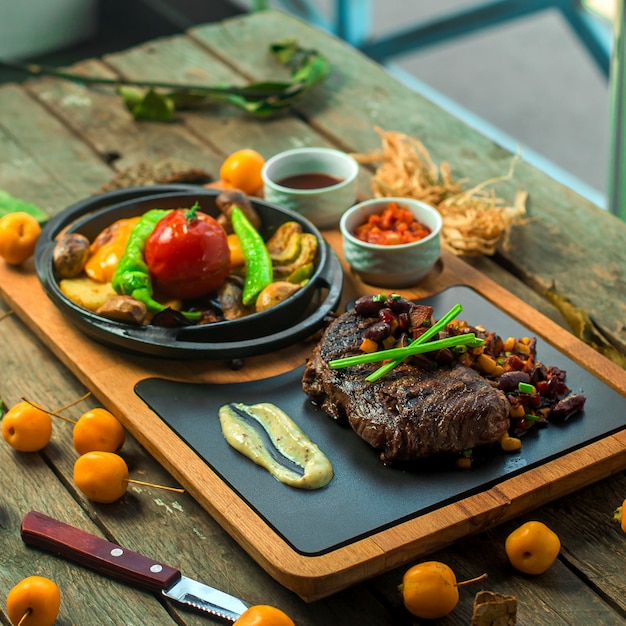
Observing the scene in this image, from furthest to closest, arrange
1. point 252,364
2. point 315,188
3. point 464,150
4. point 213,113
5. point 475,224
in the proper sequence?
point 213,113, point 464,150, point 315,188, point 475,224, point 252,364

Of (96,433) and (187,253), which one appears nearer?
(96,433)

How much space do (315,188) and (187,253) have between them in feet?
2.41

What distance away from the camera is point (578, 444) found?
2225mm

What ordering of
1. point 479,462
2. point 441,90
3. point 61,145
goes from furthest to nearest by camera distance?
point 441,90, point 61,145, point 479,462

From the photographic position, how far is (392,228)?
2.93 metres

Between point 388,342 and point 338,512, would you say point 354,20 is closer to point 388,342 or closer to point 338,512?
point 388,342

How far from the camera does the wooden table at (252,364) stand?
79.6 inches

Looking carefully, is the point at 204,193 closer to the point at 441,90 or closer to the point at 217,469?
the point at 217,469

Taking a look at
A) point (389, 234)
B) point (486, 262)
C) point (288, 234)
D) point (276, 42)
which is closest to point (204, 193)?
point (288, 234)

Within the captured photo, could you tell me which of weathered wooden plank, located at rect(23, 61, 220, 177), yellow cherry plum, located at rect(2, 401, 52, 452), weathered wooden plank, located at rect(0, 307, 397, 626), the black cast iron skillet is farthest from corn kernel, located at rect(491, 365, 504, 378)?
weathered wooden plank, located at rect(23, 61, 220, 177)

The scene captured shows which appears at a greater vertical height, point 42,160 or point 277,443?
point 277,443

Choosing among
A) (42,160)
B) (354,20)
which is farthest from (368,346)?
(354,20)

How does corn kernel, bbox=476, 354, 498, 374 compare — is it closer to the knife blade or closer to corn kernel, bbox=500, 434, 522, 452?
corn kernel, bbox=500, 434, 522, 452

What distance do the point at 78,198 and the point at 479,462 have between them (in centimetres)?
191
